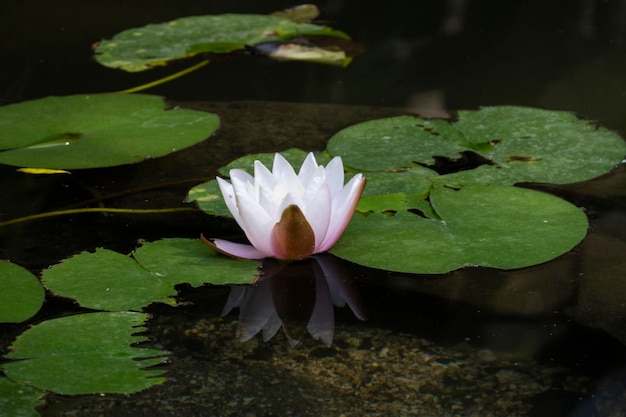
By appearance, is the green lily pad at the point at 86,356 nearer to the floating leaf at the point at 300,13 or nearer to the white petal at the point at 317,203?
the white petal at the point at 317,203

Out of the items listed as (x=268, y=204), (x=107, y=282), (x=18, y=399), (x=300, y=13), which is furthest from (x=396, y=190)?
(x=300, y=13)

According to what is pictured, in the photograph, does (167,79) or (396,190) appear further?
(167,79)

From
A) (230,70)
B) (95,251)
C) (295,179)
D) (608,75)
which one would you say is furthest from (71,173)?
(608,75)

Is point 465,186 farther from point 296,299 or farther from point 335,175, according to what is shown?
point 296,299

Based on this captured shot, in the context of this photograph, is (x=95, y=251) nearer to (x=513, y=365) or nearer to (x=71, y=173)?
(x=71, y=173)

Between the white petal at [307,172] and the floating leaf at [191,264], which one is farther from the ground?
the white petal at [307,172]

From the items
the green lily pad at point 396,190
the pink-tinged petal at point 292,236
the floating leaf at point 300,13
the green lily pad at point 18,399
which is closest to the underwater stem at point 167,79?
the floating leaf at point 300,13

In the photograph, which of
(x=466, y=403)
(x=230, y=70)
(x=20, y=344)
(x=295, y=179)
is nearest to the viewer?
(x=466, y=403)
